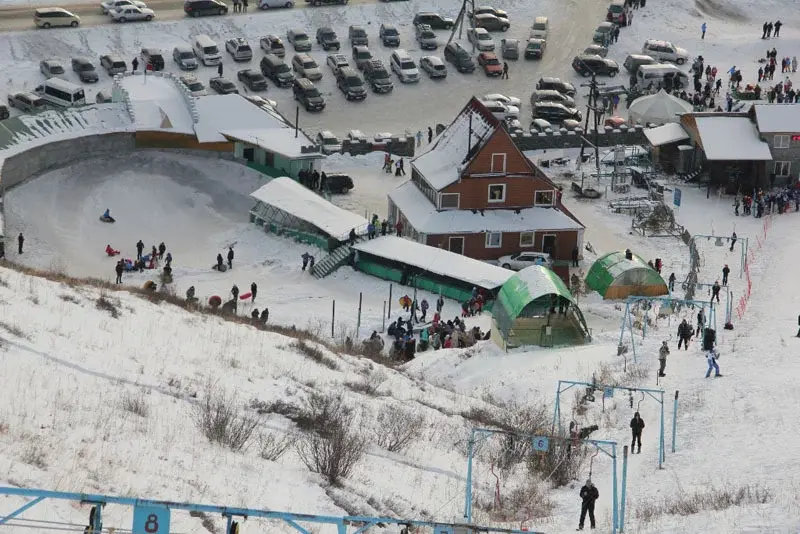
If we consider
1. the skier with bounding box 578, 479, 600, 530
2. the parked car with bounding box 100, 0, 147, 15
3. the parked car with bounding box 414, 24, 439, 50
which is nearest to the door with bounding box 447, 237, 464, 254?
the parked car with bounding box 414, 24, 439, 50

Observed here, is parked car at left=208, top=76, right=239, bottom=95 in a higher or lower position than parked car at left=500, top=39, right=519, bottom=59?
lower

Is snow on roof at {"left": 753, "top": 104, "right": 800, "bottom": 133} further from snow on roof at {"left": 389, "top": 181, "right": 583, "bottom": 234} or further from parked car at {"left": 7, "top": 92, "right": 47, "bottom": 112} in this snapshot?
parked car at {"left": 7, "top": 92, "right": 47, "bottom": 112}

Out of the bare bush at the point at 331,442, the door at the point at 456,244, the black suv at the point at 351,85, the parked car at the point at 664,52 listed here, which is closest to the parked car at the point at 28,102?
the black suv at the point at 351,85

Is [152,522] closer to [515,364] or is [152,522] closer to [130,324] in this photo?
[130,324]

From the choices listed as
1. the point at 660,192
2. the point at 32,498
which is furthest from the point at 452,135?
the point at 32,498

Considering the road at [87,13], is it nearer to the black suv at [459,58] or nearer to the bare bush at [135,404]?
the black suv at [459,58]

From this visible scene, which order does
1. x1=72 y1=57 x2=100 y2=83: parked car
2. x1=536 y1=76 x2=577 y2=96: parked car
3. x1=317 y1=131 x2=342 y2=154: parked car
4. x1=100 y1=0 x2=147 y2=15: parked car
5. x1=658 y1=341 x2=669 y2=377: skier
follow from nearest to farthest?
1. x1=658 y1=341 x2=669 y2=377: skier
2. x1=317 y1=131 x2=342 y2=154: parked car
3. x1=72 y1=57 x2=100 y2=83: parked car
4. x1=536 y1=76 x2=577 y2=96: parked car
5. x1=100 y1=0 x2=147 y2=15: parked car

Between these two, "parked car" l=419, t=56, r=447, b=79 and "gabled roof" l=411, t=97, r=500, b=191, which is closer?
"gabled roof" l=411, t=97, r=500, b=191
